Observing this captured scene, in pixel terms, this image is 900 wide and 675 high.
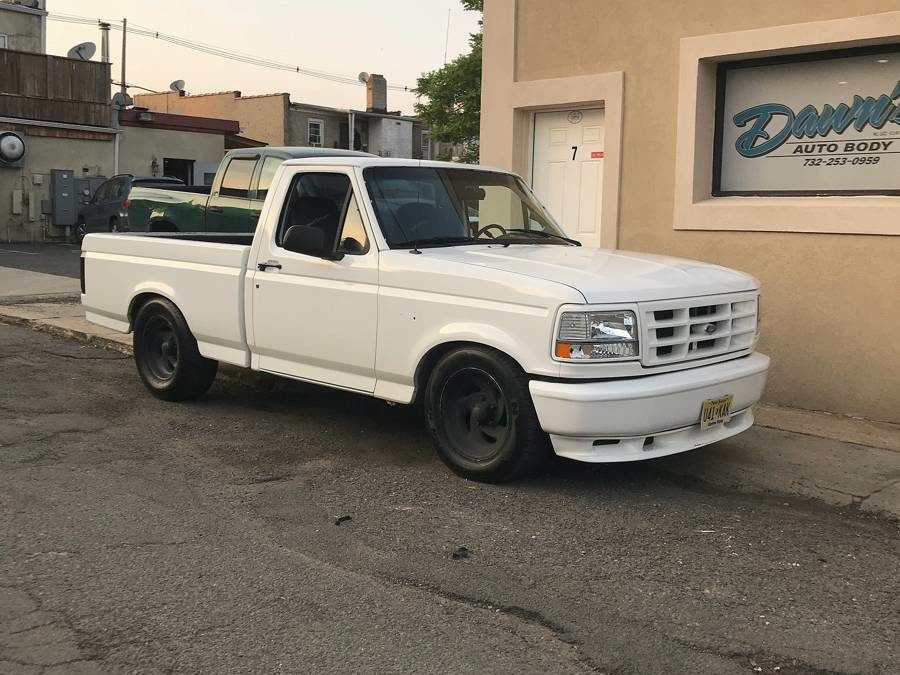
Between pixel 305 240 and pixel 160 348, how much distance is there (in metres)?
2.32

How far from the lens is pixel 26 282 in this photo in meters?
15.0

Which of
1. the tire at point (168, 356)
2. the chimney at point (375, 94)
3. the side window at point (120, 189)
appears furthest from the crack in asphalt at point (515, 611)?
the chimney at point (375, 94)

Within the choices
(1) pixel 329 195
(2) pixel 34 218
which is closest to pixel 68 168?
(2) pixel 34 218

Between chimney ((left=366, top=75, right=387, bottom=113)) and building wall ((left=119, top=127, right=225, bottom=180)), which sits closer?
building wall ((left=119, top=127, right=225, bottom=180))

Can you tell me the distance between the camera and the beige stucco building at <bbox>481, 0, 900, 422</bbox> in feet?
24.5

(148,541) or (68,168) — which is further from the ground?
(68,168)

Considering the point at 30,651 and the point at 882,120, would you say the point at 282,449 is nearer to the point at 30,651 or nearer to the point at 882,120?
the point at 30,651

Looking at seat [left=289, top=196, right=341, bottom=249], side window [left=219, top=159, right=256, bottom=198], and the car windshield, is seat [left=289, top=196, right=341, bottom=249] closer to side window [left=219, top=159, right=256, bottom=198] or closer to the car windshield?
the car windshield

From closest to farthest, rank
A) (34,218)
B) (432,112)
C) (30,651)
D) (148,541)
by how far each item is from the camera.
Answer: (30,651) < (148,541) < (34,218) < (432,112)

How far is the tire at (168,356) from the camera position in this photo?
7.21 metres

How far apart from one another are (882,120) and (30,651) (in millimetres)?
6901

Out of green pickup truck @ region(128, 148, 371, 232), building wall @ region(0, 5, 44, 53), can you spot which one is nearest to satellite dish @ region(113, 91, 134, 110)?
building wall @ region(0, 5, 44, 53)

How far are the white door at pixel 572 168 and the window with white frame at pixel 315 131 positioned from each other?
38.4m

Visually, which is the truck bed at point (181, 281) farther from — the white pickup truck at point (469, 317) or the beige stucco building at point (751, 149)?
the beige stucco building at point (751, 149)
